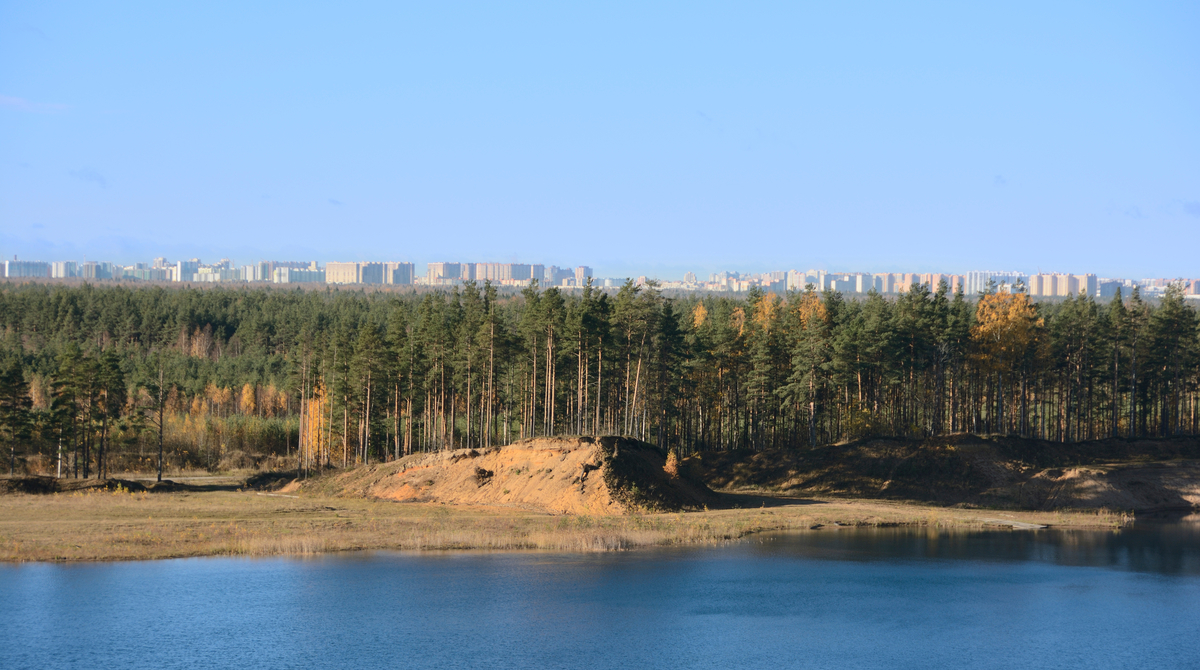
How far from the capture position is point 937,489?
2813 inches

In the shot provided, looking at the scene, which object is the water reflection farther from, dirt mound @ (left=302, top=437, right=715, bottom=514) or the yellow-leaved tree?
the yellow-leaved tree

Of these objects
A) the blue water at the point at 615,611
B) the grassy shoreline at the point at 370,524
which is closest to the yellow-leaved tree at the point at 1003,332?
the grassy shoreline at the point at 370,524

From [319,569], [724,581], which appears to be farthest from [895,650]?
[319,569]

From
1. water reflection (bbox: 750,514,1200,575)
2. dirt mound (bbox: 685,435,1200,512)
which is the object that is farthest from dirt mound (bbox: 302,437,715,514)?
dirt mound (bbox: 685,435,1200,512)

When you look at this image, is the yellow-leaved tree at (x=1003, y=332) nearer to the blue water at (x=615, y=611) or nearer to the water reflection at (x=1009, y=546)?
the water reflection at (x=1009, y=546)

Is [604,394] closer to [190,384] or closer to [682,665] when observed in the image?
[682,665]

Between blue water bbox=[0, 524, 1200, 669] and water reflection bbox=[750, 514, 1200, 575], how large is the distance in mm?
423

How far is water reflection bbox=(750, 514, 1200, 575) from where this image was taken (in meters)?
45.8

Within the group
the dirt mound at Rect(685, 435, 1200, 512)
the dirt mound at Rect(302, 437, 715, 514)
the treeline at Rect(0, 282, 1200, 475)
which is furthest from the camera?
the treeline at Rect(0, 282, 1200, 475)

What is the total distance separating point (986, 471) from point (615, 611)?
48.3 meters

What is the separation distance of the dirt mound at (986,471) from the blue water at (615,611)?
2224 centimetres

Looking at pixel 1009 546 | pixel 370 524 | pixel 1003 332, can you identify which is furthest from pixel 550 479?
pixel 1003 332

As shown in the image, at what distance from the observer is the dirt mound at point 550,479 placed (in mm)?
59531

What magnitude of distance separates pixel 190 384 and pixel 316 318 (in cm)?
4704
